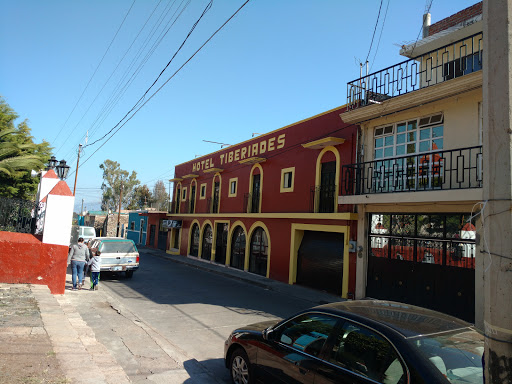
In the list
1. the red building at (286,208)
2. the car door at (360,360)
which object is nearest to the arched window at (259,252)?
the red building at (286,208)

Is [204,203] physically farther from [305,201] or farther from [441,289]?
[441,289]

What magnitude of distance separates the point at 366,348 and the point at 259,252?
15.1m

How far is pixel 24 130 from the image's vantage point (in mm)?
16719

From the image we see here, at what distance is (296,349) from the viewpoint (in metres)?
3.89

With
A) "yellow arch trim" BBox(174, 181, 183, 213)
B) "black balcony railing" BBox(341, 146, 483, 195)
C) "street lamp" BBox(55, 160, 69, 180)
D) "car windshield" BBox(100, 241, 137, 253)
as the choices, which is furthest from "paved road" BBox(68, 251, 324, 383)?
"yellow arch trim" BBox(174, 181, 183, 213)

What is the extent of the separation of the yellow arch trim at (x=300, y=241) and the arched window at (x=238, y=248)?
192 inches

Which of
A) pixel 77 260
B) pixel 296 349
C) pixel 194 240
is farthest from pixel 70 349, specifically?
pixel 194 240

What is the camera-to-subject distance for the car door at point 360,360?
117 inches

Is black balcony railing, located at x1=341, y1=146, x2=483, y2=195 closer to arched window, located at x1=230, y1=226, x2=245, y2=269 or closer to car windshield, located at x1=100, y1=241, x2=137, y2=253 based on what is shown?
arched window, located at x1=230, y1=226, x2=245, y2=269

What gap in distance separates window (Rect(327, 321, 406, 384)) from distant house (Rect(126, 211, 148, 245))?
36156 mm

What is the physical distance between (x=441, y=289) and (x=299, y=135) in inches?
344

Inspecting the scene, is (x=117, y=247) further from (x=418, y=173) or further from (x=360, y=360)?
(x=360, y=360)

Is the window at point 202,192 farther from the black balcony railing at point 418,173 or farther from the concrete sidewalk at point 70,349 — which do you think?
the concrete sidewalk at point 70,349

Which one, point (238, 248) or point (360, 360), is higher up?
point (360, 360)
